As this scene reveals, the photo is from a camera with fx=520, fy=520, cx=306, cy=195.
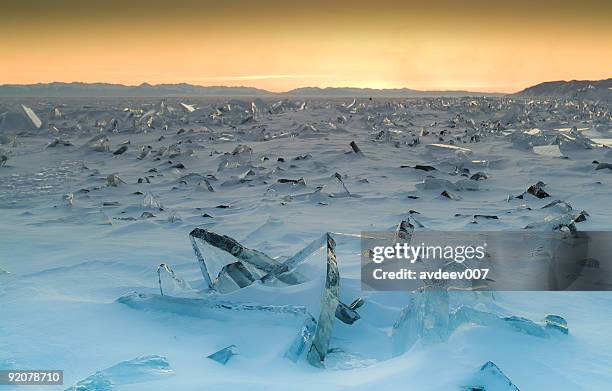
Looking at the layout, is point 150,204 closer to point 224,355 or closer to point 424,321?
point 224,355

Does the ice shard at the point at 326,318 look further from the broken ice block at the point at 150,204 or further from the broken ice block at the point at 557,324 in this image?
the broken ice block at the point at 150,204

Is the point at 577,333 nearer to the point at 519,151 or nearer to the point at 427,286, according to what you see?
the point at 427,286

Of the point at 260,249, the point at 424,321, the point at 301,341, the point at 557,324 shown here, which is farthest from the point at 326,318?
the point at 260,249

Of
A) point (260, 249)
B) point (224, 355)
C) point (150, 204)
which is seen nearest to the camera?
point (224, 355)

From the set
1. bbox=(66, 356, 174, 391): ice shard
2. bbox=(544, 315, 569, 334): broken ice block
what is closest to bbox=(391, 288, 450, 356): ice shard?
bbox=(544, 315, 569, 334): broken ice block

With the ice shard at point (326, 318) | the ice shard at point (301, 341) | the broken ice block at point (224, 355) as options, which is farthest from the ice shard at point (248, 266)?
the broken ice block at point (224, 355)

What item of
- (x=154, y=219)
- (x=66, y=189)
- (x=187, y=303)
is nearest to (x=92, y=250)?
(x=154, y=219)

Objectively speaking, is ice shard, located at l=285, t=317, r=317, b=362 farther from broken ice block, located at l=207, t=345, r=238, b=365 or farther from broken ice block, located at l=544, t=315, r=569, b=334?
broken ice block, located at l=544, t=315, r=569, b=334
